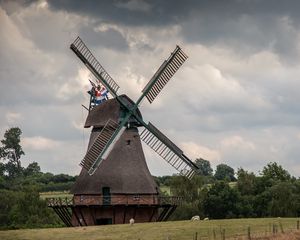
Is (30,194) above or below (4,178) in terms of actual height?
below

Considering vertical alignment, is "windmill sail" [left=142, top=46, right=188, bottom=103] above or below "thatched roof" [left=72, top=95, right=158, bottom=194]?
above

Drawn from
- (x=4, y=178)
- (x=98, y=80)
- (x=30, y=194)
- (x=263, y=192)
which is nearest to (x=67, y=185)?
(x=4, y=178)

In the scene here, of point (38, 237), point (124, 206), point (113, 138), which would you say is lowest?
point (38, 237)

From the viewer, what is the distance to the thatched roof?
51500 millimetres

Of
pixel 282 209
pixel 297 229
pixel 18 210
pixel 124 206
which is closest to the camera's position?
pixel 297 229

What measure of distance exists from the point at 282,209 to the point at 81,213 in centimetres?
3348

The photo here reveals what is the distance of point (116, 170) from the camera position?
5169cm

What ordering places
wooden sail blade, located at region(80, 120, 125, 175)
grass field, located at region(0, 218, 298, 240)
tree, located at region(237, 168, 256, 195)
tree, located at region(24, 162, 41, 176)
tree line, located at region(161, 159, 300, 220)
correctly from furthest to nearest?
tree, located at region(24, 162, 41, 176), tree, located at region(237, 168, 256, 195), tree line, located at region(161, 159, 300, 220), wooden sail blade, located at region(80, 120, 125, 175), grass field, located at region(0, 218, 298, 240)

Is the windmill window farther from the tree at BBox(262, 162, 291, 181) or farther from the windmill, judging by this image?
the tree at BBox(262, 162, 291, 181)

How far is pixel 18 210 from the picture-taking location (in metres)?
90.4

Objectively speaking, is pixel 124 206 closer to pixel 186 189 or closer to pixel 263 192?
pixel 263 192

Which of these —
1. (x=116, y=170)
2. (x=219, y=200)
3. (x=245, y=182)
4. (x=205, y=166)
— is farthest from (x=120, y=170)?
(x=205, y=166)

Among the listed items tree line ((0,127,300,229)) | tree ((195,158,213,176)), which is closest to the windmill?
tree line ((0,127,300,229))

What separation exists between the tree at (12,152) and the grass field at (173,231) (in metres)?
77.6
